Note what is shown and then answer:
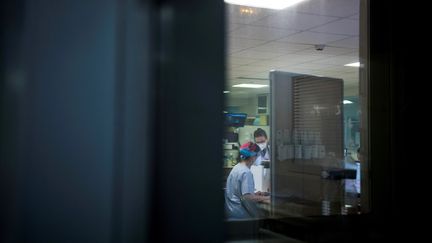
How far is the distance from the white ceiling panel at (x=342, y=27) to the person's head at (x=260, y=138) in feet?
4.68

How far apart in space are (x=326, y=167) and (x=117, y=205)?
1.85m

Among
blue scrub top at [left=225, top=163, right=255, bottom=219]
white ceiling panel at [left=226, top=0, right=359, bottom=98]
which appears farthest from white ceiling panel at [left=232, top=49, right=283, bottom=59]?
blue scrub top at [left=225, top=163, right=255, bottom=219]

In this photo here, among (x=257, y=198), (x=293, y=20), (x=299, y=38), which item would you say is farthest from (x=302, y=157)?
(x=299, y=38)

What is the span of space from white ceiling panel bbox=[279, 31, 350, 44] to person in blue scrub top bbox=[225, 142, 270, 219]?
1766mm

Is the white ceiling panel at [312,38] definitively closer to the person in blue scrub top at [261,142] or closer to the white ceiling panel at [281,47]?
the white ceiling panel at [281,47]

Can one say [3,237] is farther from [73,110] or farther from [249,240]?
[249,240]

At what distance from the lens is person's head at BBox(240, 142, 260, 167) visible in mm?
3346

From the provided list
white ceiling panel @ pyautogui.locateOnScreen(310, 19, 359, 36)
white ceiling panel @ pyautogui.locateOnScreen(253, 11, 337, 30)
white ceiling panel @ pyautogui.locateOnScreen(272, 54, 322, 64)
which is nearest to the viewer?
white ceiling panel @ pyautogui.locateOnScreen(253, 11, 337, 30)

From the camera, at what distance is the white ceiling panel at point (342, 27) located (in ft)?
13.9

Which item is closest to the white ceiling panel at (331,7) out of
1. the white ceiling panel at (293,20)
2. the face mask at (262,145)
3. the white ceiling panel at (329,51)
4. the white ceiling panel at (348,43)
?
the white ceiling panel at (293,20)

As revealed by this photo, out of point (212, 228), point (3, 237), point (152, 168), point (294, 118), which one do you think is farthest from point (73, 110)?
point (294, 118)

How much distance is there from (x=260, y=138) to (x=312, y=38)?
1.75m

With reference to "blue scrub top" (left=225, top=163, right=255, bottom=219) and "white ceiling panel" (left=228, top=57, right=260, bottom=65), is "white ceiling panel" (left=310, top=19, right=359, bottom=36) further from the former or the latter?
"blue scrub top" (left=225, top=163, right=255, bottom=219)

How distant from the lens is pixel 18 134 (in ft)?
3.20
